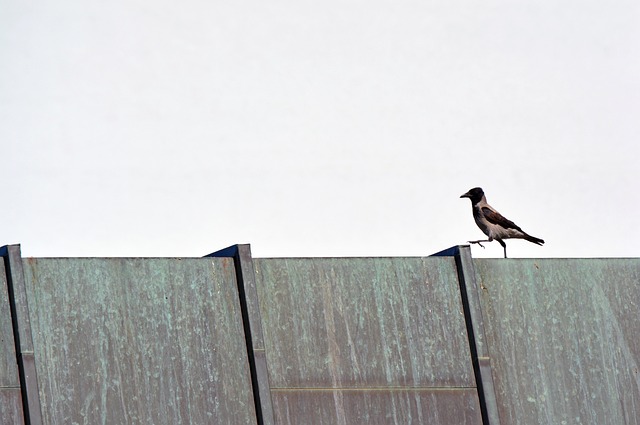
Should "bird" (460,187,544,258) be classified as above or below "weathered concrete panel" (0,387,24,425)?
above

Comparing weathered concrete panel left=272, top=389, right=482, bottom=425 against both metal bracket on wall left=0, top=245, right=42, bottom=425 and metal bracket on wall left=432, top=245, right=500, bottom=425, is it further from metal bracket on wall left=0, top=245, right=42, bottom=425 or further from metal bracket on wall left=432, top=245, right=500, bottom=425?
metal bracket on wall left=0, top=245, right=42, bottom=425

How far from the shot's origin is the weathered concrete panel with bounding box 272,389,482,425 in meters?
11.8

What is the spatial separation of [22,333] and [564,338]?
5340mm

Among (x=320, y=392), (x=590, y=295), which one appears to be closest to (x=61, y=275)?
(x=320, y=392)

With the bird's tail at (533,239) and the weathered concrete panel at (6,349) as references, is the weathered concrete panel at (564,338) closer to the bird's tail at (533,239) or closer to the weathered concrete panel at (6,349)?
the bird's tail at (533,239)

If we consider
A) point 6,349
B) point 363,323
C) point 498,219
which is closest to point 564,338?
point 363,323

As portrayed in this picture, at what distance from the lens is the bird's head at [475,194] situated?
1805cm

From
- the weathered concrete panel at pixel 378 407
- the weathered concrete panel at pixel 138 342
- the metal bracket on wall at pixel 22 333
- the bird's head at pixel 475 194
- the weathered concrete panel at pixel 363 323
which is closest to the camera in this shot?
the metal bracket on wall at pixel 22 333

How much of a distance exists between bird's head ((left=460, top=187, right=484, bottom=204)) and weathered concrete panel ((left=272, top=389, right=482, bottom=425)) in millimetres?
5885

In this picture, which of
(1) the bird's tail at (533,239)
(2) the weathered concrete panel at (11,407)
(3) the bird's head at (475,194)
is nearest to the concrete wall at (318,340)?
(2) the weathered concrete panel at (11,407)

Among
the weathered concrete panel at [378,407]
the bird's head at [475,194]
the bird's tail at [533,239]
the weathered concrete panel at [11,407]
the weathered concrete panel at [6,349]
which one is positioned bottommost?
the weathered concrete panel at [378,407]

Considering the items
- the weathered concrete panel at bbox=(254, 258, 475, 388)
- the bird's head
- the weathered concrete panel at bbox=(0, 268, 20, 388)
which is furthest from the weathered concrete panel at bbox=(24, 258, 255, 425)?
the bird's head

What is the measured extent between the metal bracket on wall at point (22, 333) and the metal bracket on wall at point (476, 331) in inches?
160

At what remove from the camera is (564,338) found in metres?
13.2
